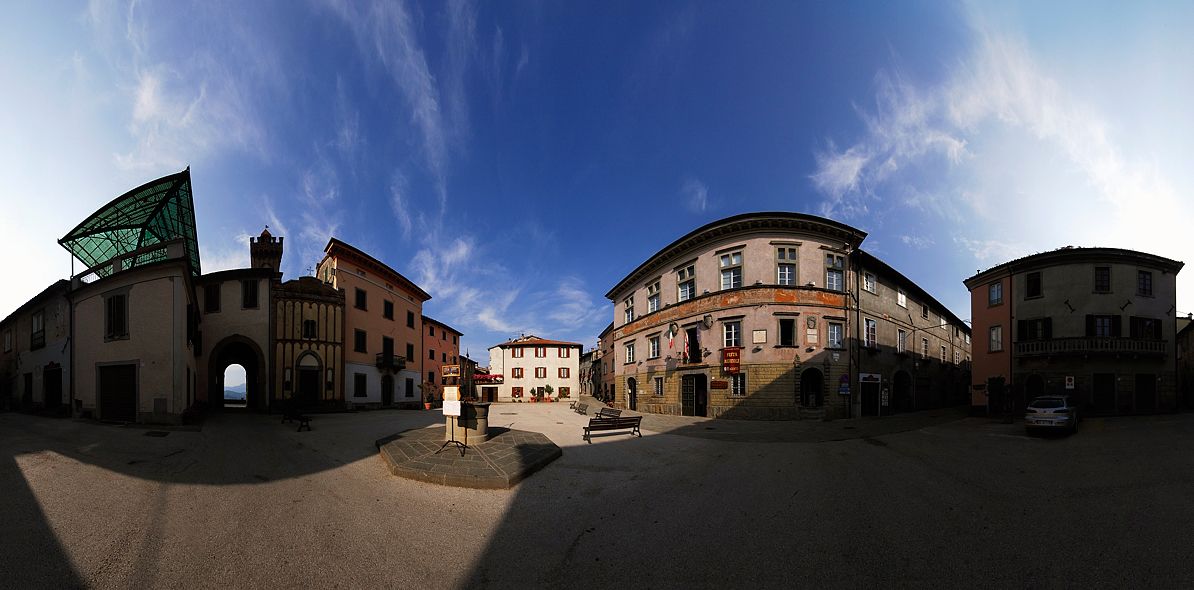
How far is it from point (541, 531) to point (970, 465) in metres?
10.5

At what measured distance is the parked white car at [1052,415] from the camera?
14438 mm

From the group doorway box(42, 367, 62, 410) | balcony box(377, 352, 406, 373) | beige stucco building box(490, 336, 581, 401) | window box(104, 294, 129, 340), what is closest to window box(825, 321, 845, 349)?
balcony box(377, 352, 406, 373)

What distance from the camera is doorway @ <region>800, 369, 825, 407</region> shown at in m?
21.8

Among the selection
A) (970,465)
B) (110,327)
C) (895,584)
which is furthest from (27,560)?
(110,327)

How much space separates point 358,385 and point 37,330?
14526 millimetres

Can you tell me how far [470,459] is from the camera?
9477 millimetres

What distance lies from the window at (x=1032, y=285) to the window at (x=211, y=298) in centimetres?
4478

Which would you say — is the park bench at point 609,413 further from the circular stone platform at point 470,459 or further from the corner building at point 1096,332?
the corner building at point 1096,332

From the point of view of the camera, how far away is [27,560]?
15.3 ft

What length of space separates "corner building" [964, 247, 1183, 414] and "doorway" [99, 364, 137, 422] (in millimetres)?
39224

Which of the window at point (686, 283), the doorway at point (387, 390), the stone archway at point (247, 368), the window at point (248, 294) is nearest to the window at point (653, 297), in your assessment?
the window at point (686, 283)

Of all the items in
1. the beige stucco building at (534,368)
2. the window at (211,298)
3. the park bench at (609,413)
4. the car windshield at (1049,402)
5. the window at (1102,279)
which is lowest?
the beige stucco building at (534,368)

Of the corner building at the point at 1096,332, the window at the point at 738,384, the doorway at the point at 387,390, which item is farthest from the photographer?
the doorway at the point at 387,390

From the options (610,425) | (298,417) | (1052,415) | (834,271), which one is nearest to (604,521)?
(610,425)
